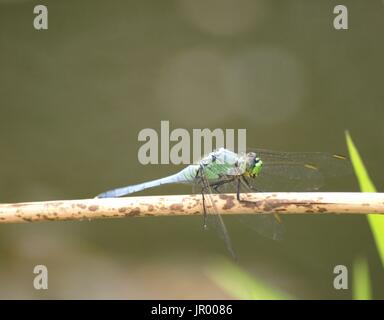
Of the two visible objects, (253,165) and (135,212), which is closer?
(135,212)

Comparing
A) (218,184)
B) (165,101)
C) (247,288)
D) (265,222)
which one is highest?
(165,101)

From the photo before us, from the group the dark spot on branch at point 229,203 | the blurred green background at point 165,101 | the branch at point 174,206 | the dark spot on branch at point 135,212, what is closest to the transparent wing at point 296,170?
the dark spot on branch at point 229,203

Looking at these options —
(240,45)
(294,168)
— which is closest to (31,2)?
(240,45)

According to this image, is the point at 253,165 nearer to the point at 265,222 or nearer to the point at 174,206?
the point at 265,222

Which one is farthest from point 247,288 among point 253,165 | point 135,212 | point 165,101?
point 165,101

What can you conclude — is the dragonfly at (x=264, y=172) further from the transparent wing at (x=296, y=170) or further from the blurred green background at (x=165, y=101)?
the blurred green background at (x=165, y=101)

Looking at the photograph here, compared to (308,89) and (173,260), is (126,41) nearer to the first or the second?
(308,89)
